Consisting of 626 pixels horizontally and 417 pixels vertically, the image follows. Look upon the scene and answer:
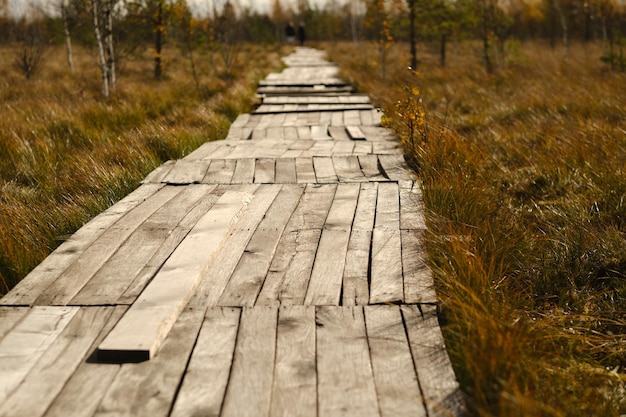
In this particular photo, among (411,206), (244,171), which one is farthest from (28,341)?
(244,171)

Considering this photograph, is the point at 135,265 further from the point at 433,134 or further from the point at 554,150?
the point at 554,150

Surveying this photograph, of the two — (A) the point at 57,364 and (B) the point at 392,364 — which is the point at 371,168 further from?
(A) the point at 57,364

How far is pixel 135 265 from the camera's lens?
2793 millimetres

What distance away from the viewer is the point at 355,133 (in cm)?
646

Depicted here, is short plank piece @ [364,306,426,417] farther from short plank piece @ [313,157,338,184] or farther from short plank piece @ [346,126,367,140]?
short plank piece @ [346,126,367,140]

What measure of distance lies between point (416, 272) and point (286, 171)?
7.27ft

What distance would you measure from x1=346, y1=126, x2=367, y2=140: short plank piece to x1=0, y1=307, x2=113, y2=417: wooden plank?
166 inches

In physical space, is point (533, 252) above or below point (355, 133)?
below

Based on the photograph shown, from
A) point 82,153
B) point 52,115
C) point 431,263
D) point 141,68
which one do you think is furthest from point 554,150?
point 141,68

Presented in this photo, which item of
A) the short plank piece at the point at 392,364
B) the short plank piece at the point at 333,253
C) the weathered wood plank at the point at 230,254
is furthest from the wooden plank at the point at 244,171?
the short plank piece at the point at 392,364

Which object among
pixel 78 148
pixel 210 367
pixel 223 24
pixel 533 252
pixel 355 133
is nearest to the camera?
pixel 210 367

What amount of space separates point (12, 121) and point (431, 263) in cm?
550

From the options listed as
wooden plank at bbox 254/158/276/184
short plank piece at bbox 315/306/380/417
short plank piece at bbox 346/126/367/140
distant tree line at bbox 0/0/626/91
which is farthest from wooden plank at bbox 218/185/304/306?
distant tree line at bbox 0/0/626/91

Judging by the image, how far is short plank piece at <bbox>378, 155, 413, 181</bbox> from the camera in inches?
174
